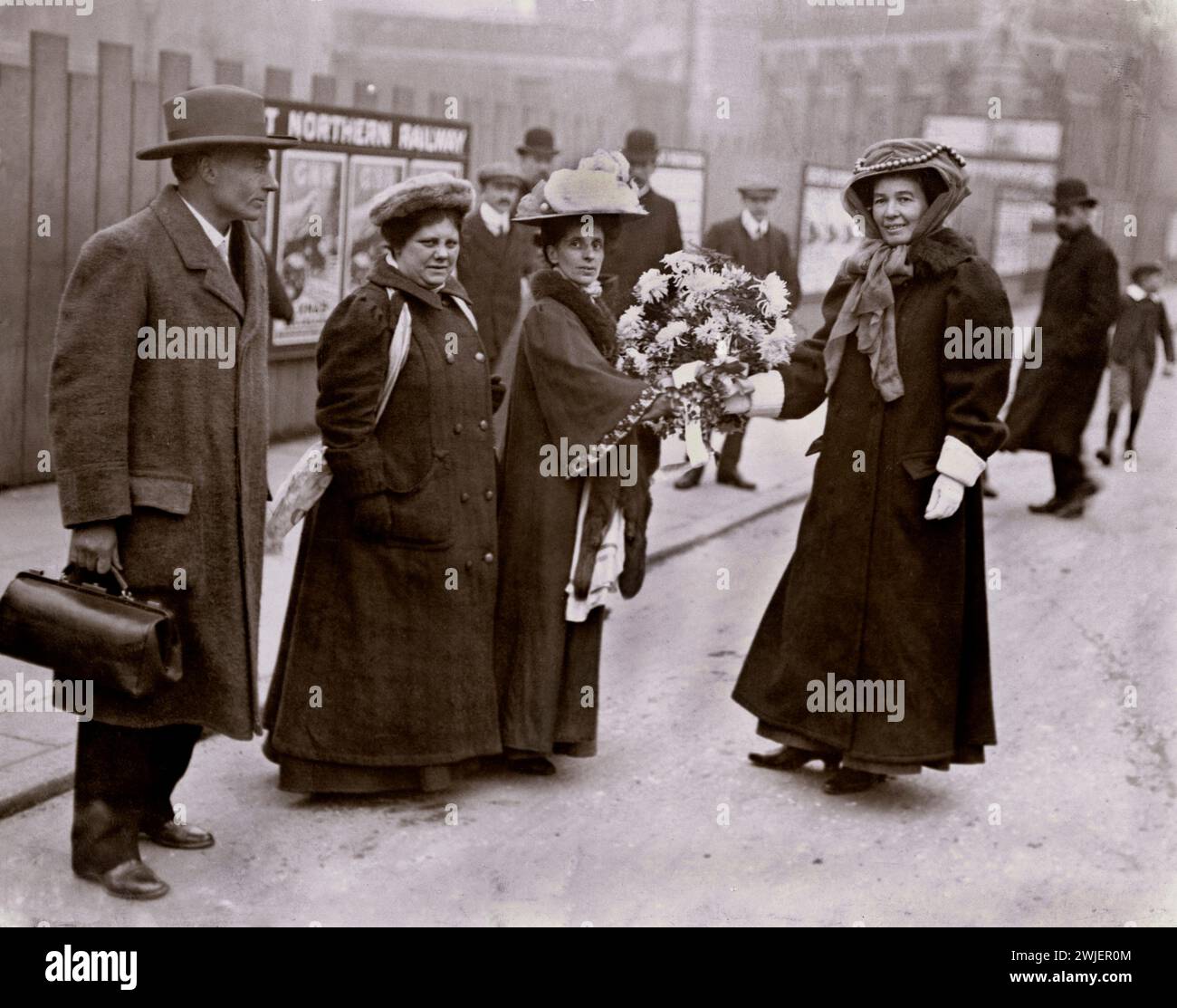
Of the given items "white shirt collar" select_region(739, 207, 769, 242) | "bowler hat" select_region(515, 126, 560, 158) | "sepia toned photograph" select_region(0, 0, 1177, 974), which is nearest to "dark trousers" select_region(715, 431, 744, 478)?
"white shirt collar" select_region(739, 207, 769, 242)

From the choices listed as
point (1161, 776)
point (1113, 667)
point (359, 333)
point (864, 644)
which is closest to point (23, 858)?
point (359, 333)

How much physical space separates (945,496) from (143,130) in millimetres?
6665

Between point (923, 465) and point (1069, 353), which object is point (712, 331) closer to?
point (923, 465)

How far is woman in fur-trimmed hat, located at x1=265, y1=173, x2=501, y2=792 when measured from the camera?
505cm

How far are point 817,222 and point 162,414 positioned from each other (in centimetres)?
1540

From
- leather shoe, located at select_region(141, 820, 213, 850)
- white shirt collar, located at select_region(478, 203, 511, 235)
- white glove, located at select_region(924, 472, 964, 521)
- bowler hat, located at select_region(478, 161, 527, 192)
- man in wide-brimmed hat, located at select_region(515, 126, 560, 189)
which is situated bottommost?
leather shoe, located at select_region(141, 820, 213, 850)

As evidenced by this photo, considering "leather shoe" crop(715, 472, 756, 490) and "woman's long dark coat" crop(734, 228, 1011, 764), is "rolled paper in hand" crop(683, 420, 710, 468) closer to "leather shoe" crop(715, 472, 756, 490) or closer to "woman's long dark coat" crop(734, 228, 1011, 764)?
"woman's long dark coat" crop(734, 228, 1011, 764)

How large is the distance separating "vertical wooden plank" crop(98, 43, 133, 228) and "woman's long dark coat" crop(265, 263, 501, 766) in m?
5.35

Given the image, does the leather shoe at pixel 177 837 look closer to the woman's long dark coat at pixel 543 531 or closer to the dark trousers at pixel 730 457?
the woman's long dark coat at pixel 543 531

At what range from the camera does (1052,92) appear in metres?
32.4

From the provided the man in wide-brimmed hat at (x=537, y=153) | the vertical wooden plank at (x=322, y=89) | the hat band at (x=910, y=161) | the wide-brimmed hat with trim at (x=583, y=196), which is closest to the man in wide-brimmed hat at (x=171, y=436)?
the wide-brimmed hat with trim at (x=583, y=196)

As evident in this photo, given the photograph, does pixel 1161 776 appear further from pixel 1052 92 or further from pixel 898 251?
pixel 1052 92

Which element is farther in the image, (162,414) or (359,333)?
(359,333)

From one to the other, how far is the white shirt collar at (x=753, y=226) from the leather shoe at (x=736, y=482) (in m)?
1.76
